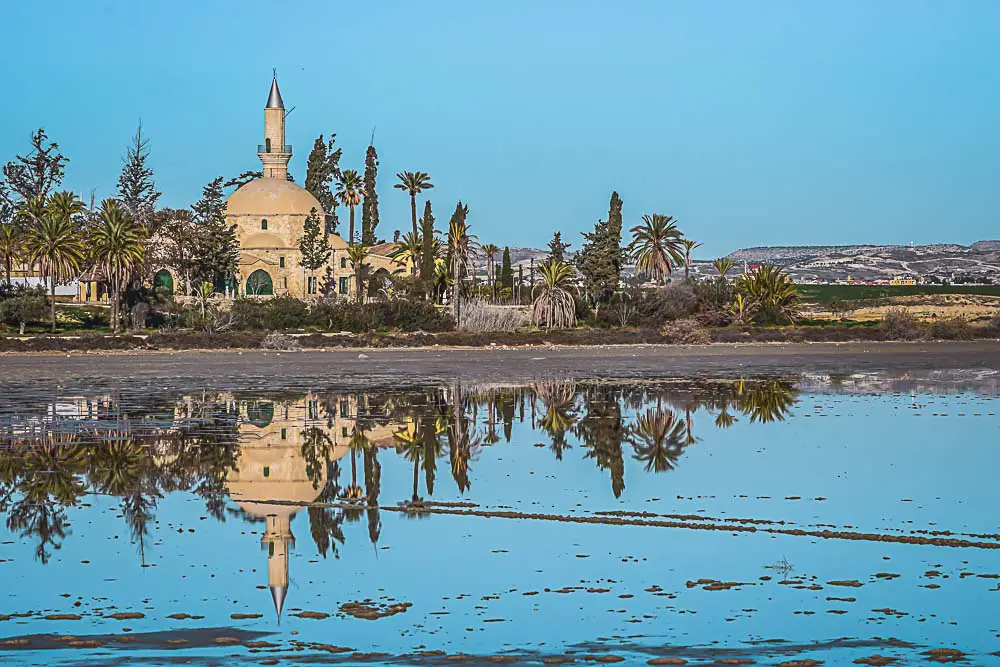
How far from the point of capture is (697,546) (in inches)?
518

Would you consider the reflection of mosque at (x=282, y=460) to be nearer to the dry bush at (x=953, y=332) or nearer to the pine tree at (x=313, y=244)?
the dry bush at (x=953, y=332)

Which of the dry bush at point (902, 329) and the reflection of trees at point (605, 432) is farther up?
the dry bush at point (902, 329)

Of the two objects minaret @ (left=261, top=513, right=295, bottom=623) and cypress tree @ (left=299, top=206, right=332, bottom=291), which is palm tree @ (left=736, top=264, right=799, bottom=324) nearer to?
cypress tree @ (left=299, top=206, right=332, bottom=291)

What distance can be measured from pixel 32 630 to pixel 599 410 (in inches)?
695

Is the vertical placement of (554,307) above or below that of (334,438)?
above

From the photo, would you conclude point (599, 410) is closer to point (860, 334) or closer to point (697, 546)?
point (697, 546)

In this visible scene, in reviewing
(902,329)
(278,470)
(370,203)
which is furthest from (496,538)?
(370,203)

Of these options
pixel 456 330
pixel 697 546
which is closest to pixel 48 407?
pixel 697 546

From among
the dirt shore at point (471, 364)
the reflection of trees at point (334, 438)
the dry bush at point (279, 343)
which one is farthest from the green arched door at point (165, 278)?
the reflection of trees at point (334, 438)

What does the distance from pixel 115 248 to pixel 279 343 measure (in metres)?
11.6

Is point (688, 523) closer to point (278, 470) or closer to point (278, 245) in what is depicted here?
point (278, 470)

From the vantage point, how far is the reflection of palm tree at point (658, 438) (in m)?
19.6

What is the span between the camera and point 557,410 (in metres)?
27.2

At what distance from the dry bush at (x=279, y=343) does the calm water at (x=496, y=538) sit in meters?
21.7
